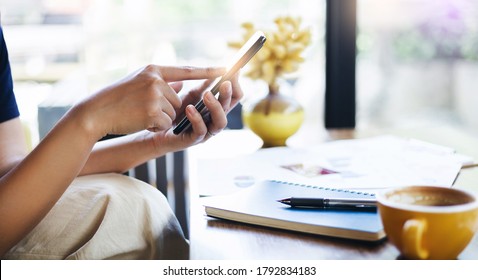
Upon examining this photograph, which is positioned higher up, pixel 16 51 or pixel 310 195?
pixel 16 51

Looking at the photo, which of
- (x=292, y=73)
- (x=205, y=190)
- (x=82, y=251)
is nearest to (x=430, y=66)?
(x=292, y=73)

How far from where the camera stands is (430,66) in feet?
6.68

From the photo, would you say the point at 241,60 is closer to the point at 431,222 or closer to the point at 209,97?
the point at 209,97

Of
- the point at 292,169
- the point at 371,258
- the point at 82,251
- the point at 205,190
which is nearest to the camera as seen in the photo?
the point at 371,258

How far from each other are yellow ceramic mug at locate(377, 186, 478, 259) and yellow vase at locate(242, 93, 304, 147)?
67 cm

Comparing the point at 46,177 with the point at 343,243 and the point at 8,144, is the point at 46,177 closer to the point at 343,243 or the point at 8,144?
the point at 8,144

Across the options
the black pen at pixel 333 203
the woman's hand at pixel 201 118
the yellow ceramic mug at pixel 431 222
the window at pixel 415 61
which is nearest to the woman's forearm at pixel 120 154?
the woman's hand at pixel 201 118

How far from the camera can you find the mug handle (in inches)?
22.2

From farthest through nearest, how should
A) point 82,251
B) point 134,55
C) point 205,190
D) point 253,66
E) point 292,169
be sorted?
point 134,55 < point 253,66 < point 292,169 < point 205,190 < point 82,251

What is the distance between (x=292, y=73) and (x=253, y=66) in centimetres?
9

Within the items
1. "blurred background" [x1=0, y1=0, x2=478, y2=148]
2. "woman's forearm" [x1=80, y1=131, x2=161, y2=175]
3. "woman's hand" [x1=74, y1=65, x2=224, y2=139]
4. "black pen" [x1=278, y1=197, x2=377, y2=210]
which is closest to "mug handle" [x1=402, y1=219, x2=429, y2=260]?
"black pen" [x1=278, y1=197, x2=377, y2=210]

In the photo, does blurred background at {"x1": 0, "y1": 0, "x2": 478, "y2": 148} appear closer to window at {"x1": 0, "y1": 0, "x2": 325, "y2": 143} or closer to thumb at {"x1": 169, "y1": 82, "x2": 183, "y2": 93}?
window at {"x1": 0, "y1": 0, "x2": 325, "y2": 143}

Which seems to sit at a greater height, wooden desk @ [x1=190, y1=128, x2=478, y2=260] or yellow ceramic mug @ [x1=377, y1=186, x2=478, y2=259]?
yellow ceramic mug @ [x1=377, y1=186, x2=478, y2=259]

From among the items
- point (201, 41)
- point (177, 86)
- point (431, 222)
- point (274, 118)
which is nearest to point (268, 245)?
point (431, 222)
